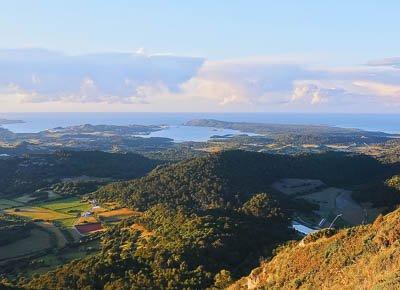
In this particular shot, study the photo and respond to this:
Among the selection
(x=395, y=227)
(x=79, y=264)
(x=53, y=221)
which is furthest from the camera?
(x=53, y=221)

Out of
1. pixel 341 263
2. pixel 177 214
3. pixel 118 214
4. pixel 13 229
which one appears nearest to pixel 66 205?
pixel 118 214

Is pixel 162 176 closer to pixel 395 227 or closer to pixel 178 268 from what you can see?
pixel 178 268

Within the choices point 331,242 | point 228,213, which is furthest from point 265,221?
point 331,242

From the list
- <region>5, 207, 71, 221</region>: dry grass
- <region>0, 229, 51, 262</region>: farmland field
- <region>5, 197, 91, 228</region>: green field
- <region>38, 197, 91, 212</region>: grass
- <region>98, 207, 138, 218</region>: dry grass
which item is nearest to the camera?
<region>0, 229, 51, 262</region>: farmland field

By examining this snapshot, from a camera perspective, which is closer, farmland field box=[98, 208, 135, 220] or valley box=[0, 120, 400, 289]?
valley box=[0, 120, 400, 289]

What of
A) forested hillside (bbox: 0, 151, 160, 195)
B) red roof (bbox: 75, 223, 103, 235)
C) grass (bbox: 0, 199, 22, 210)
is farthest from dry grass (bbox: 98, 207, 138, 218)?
forested hillside (bbox: 0, 151, 160, 195)

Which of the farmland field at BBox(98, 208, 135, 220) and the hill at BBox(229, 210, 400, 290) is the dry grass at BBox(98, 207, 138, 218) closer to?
the farmland field at BBox(98, 208, 135, 220)
